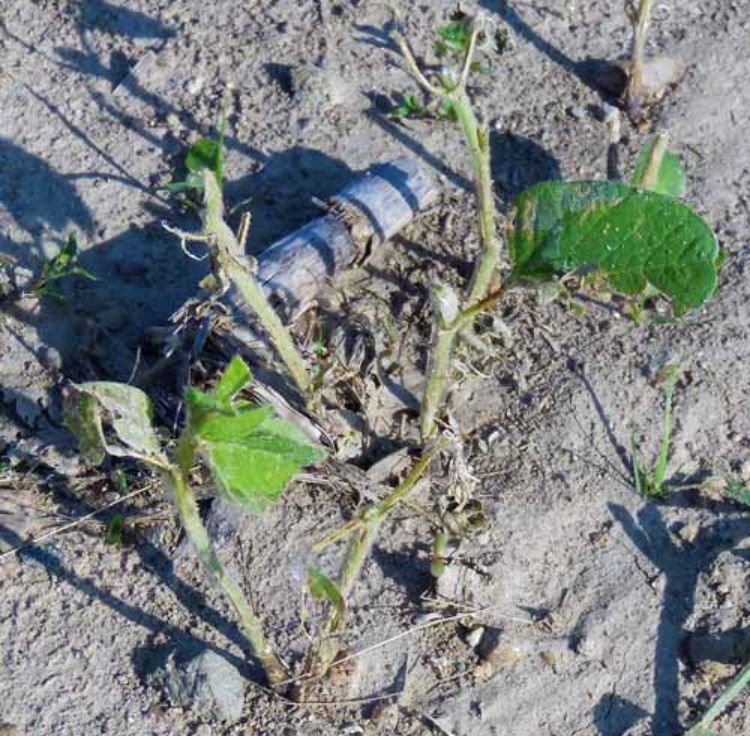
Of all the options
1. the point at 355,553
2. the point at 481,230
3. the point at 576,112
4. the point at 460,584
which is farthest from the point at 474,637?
the point at 576,112

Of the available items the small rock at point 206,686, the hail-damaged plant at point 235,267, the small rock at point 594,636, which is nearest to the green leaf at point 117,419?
the hail-damaged plant at point 235,267

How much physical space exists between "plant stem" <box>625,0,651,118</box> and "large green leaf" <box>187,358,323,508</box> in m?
1.65

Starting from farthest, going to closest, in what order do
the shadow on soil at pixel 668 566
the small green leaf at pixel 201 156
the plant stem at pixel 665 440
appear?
1. the small green leaf at pixel 201 156
2. the plant stem at pixel 665 440
3. the shadow on soil at pixel 668 566

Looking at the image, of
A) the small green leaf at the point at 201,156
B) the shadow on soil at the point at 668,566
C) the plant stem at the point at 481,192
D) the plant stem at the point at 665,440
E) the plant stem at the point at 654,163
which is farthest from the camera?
the small green leaf at the point at 201,156

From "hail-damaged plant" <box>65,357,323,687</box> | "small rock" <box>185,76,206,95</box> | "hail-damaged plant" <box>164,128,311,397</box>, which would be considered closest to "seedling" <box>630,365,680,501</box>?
"hail-damaged plant" <box>164,128,311,397</box>

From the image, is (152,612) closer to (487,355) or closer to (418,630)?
(418,630)

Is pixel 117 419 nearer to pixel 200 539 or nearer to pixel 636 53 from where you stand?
pixel 200 539

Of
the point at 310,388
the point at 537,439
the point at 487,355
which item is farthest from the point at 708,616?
the point at 310,388

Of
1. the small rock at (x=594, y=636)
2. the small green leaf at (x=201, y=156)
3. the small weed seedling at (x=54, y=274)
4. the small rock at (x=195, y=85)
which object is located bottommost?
the small rock at (x=594, y=636)

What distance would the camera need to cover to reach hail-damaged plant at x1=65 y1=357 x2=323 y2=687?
6.33ft

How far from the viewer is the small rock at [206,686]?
2.44 metres

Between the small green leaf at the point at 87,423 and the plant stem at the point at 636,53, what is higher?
the plant stem at the point at 636,53

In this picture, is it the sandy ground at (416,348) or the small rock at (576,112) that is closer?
the sandy ground at (416,348)

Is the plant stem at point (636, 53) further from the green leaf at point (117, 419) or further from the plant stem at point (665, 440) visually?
the green leaf at point (117, 419)
